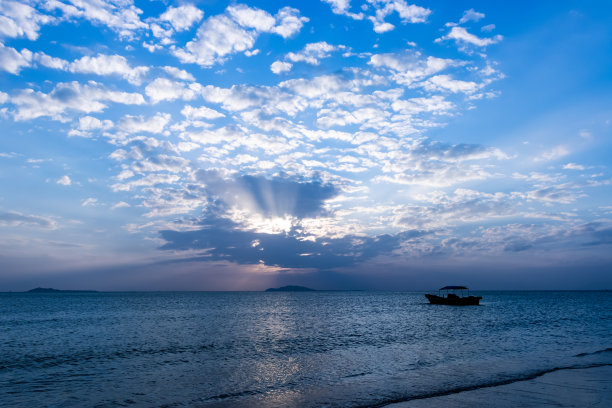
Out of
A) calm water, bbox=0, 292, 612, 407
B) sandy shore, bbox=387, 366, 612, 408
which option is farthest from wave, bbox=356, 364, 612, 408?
sandy shore, bbox=387, 366, 612, 408

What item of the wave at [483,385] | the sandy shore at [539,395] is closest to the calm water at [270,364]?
the wave at [483,385]

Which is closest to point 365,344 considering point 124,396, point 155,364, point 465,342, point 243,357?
point 465,342

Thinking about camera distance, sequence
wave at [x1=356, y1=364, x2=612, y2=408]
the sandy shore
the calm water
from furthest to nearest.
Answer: the calm water, wave at [x1=356, y1=364, x2=612, y2=408], the sandy shore

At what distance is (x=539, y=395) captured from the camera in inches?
643

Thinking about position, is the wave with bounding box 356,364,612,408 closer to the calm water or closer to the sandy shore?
the calm water

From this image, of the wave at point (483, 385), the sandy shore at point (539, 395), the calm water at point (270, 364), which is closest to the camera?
the sandy shore at point (539, 395)

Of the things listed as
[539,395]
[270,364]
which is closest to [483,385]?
[539,395]

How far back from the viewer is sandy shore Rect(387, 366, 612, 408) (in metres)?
15.1

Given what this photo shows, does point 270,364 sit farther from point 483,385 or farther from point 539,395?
point 539,395

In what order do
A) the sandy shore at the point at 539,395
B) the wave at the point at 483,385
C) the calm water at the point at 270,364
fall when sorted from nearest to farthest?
the sandy shore at the point at 539,395 < the wave at the point at 483,385 < the calm water at the point at 270,364

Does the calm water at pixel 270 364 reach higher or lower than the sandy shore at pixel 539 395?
lower

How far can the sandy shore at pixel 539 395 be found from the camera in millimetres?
15102

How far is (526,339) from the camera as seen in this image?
119ft

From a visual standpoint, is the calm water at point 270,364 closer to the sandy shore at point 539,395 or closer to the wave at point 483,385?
the wave at point 483,385
